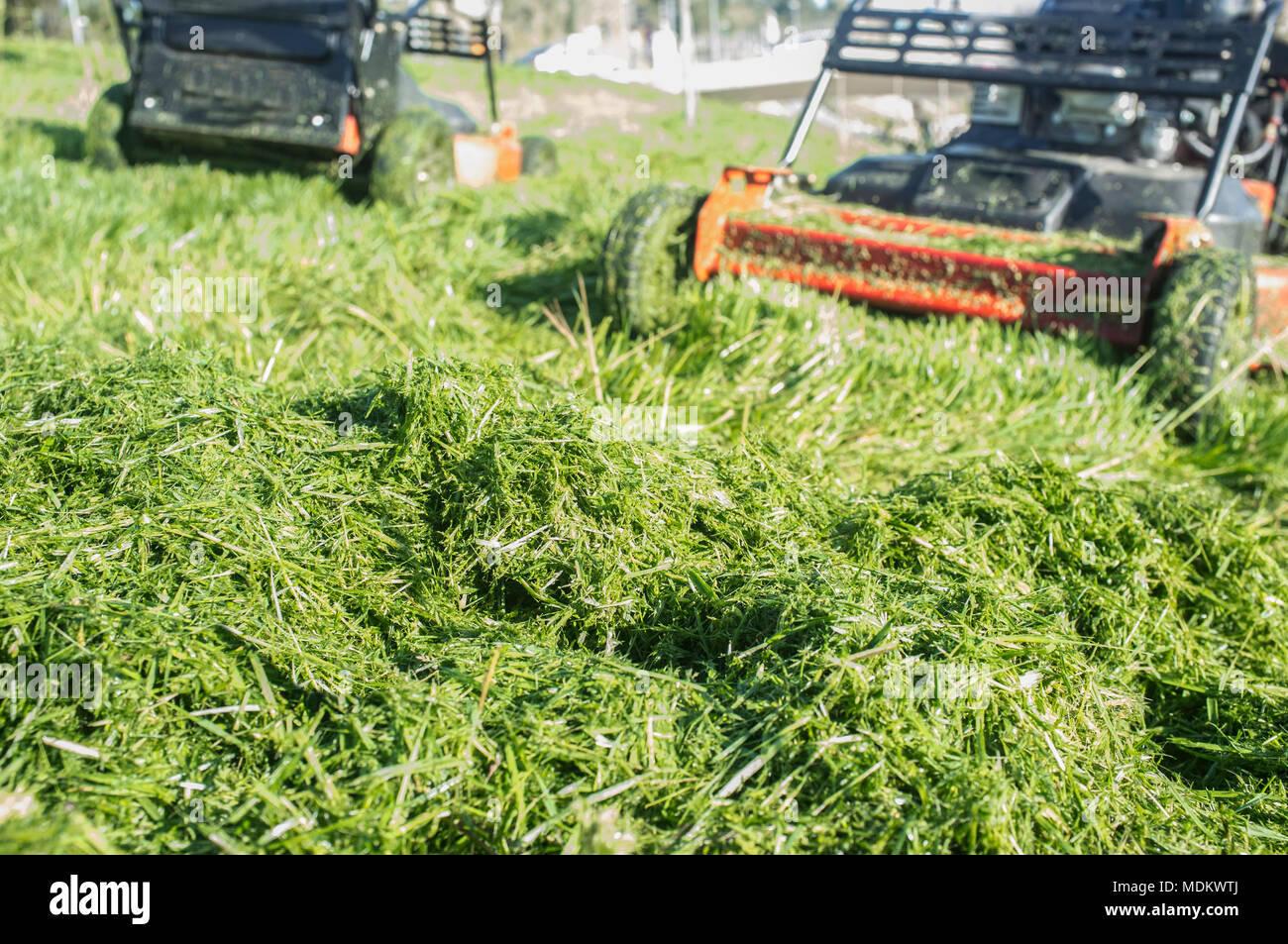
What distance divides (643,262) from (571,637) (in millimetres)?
2191

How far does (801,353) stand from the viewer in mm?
4039

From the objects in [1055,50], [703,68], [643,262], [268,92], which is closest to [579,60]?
[703,68]

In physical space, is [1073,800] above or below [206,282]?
below

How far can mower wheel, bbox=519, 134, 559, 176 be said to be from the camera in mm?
7895

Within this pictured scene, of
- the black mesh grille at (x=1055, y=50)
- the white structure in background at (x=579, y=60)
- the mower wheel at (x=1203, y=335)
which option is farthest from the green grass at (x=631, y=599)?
the white structure in background at (x=579, y=60)

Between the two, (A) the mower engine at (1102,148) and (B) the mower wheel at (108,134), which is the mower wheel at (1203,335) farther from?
(B) the mower wheel at (108,134)

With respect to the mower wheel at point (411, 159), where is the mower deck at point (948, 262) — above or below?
below

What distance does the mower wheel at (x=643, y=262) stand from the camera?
4.23 meters

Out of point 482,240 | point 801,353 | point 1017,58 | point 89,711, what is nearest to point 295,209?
point 482,240

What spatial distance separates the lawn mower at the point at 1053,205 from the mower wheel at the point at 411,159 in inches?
83.4

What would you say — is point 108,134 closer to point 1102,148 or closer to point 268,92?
point 268,92

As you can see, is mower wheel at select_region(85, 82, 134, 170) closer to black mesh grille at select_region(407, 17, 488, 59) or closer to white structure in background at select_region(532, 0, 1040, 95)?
black mesh grille at select_region(407, 17, 488, 59)

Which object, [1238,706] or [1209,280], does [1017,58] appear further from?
[1238,706]
